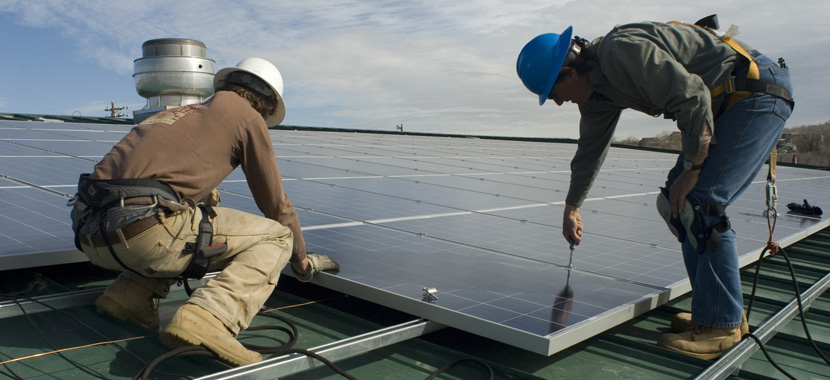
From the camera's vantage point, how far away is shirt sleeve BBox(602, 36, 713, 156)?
332 centimetres

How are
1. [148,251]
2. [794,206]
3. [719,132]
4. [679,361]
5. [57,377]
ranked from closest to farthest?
1. [57,377]
2. [148,251]
3. [679,361]
4. [719,132]
5. [794,206]

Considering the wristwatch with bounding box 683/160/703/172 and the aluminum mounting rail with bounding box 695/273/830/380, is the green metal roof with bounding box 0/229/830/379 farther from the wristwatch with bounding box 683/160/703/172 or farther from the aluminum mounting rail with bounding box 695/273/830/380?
the wristwatch with bounding box 683/160/703/172

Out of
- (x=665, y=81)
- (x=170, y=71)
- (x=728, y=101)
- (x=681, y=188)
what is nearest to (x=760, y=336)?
(x=681, y=188)

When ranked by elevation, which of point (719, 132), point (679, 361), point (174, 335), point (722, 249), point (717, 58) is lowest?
point (679, 361)

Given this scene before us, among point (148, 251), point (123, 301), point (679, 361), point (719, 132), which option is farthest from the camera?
point (719, 132)

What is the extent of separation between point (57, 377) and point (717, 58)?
3510 mm

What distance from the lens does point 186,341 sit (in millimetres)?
2898

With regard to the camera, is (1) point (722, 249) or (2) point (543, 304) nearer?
(2) point (543, 304)

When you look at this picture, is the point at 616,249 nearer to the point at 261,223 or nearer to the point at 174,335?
the point at 261,223

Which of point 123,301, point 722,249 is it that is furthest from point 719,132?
point 123,301

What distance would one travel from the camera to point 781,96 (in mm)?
3719

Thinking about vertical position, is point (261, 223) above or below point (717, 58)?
below

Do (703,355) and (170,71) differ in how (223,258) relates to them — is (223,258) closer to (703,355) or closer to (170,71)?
(703,355)

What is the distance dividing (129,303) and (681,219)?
2.99 metres
